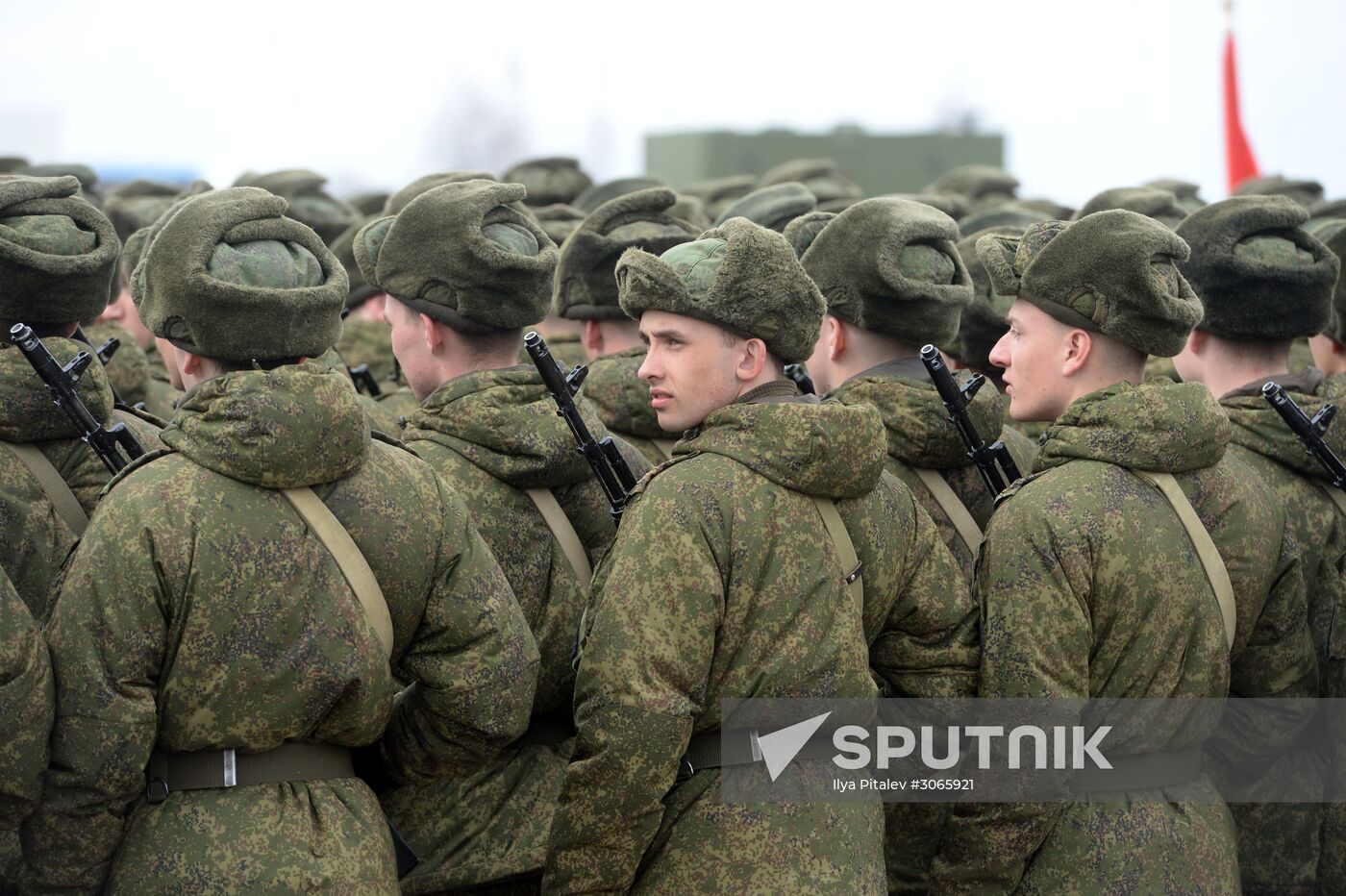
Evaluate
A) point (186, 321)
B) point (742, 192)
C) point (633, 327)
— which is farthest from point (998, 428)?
point (742, 192)

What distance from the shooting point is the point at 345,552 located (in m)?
3.51

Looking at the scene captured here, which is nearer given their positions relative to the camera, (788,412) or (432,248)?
(788,412)

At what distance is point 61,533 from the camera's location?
4.25 meters

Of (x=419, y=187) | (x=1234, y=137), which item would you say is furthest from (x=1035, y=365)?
(x=1234, y=137)

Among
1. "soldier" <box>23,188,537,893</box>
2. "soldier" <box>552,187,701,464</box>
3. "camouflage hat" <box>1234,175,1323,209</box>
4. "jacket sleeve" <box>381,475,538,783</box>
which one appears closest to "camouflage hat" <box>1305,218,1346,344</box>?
"soldier" <box>552,187,701,464</box>

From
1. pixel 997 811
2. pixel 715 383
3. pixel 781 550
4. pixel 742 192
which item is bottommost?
pixel 742 192

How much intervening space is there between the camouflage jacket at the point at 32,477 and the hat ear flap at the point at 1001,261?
2.48 m

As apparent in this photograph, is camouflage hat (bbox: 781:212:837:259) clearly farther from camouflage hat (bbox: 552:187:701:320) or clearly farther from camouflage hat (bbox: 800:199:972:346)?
camouflage hat (bbox: 552:187:701:320)

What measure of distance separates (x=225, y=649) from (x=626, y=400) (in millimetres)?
2670

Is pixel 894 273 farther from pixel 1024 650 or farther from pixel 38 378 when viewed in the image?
pixel 38 378

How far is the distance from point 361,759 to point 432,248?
1476 millimetres

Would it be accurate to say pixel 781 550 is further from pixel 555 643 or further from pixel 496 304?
pixel 496 304

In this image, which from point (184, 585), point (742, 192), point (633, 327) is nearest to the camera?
point (184, 585)

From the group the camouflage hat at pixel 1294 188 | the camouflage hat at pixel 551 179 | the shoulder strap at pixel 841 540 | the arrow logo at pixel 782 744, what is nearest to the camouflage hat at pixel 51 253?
the shoulder strap at pixel 841 540
